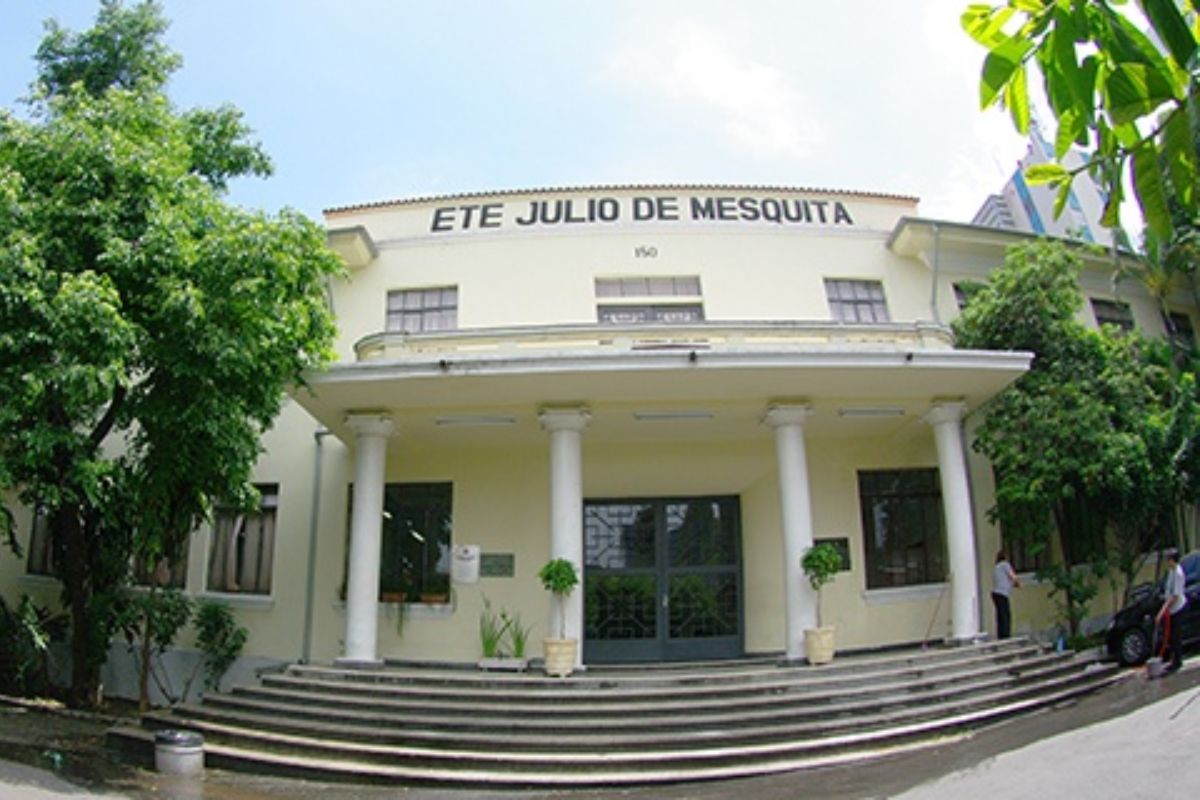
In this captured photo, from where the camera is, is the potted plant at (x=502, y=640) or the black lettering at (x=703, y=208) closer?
the potted plant at (x=502, y=640)

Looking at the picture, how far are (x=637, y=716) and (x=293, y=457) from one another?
26.9ft

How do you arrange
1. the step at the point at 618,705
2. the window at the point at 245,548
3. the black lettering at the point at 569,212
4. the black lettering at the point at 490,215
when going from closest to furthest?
the step at the point at 618,705
the window at the point at 245,548
the black lettering at the point at 569,212
the black lettering at the point at 490,215

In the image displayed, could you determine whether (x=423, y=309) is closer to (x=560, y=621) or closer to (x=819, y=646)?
(x=560, y=621)

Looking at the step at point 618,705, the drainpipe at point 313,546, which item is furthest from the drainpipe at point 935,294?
the drainpipe at point 313,546

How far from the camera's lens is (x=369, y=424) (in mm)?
11867

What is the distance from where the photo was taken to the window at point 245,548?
14188mm

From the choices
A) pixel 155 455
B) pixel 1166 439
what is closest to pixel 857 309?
pixel 1166 439

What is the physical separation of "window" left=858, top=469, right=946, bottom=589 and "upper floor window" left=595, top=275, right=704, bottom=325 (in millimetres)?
4148

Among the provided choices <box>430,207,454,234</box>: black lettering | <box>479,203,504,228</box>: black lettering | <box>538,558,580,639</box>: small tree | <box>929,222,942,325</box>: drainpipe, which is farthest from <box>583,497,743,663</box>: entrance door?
<box>430,207,454,234</box>: black lettering

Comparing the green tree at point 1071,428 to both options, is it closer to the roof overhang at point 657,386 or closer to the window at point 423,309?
the roof overhang at point 657,386

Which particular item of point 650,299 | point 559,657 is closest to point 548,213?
point 650,299

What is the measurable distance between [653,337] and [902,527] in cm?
534

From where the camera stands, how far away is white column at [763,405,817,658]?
35.5 ft

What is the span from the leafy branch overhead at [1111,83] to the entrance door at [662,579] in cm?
1212
